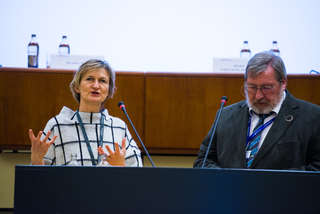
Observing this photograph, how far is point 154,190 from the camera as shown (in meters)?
0.87

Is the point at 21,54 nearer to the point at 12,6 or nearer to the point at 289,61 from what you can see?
the point at 12,6

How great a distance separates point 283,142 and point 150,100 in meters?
1.13

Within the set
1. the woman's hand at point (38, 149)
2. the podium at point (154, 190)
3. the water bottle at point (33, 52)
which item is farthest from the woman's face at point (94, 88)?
the podium at point (154, 190)

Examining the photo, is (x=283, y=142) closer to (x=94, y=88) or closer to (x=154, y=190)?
(x=94, y=88)

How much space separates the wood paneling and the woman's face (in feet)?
2.13

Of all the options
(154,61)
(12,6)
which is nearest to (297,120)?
(154,61)

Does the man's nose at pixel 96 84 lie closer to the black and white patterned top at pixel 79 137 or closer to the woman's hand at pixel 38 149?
the black and white patterned top at pixel 79 137

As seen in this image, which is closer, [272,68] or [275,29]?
[272,68]

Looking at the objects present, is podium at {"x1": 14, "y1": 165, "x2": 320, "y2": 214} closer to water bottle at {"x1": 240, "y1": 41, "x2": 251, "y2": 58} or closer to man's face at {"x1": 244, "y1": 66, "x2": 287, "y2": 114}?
man's face at {"x1": 244, "y1": 66, "x2": 287, "y2": 114}

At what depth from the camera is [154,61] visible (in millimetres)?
3256

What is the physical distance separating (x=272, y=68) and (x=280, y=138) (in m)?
0.37

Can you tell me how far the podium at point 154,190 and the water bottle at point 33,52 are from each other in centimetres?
217

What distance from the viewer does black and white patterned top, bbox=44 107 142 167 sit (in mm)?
1840

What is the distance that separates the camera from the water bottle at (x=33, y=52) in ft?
9.45
